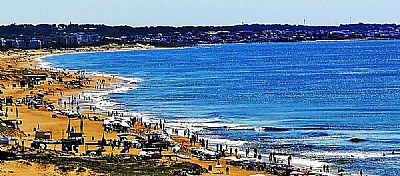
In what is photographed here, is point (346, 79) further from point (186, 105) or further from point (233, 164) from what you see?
point (233, 164)

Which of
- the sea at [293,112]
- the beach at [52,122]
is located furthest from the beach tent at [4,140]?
the sea at [293,112]

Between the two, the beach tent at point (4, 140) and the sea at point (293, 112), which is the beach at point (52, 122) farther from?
the sea at point (293, 112)

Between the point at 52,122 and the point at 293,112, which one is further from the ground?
the point at 52,122

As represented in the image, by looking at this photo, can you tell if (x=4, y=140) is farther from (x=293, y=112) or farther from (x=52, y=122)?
(x=293, y=112)

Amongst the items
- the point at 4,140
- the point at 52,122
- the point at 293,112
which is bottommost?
the point at 293,112

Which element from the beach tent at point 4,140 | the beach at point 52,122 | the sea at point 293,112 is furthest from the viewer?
the sea at point 293,112

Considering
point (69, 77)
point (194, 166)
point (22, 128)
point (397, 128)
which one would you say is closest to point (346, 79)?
point (69, 77)

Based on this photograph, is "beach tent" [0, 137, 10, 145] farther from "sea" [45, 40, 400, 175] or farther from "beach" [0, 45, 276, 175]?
"sea" [45, 40, 400, 175]

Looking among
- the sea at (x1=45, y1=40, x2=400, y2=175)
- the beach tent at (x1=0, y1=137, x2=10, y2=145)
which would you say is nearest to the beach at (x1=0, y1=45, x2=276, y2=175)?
the beach tent at (x1=0, y1=137, x2=10, y2=145)

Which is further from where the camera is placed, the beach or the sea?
the sea

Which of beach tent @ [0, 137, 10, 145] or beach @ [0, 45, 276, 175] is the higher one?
beach tent @ [0, 137, 10, 145]

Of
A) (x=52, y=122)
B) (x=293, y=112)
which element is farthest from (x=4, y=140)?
(x=293, y=112)
